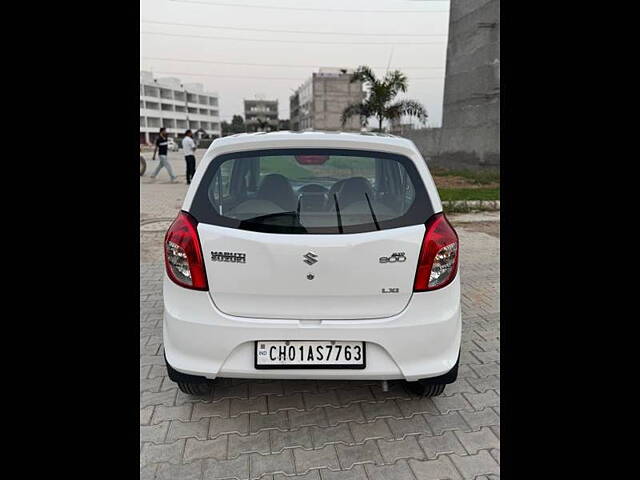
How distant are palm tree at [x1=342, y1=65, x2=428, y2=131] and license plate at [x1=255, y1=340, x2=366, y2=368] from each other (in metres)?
22.6

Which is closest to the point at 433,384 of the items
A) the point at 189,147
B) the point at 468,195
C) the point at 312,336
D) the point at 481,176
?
the point at 312,336

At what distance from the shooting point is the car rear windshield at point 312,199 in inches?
90.7

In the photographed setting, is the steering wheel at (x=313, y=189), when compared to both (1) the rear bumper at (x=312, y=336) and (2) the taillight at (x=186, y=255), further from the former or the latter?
(1) the rear bumper at (x=312, y=336)

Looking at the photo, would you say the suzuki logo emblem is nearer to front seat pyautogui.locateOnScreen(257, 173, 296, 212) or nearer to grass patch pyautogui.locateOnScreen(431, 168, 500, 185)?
front seat pyautogui.locateOnScreen(257, 173, 296, 212)

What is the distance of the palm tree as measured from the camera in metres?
23.3

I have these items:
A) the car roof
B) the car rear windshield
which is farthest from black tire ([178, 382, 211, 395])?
the car roof

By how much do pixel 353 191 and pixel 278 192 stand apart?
1.42 ft

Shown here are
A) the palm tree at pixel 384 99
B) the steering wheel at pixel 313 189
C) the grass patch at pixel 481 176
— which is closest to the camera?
the steering wheel at pixel 313 189

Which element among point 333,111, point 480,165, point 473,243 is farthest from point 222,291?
point 333,111

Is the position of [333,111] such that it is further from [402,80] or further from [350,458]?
[350,458]

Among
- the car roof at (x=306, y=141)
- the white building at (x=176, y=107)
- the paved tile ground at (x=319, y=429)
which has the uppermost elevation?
the white building at (x=176, y=107)

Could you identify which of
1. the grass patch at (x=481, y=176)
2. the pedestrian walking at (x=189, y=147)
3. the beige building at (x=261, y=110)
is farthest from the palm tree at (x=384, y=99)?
the beige building at (x=261, y=110)

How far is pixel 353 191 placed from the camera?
8.45 feet
